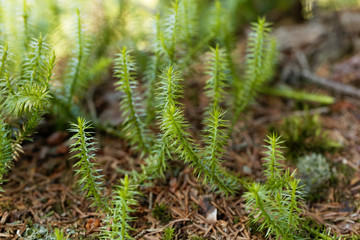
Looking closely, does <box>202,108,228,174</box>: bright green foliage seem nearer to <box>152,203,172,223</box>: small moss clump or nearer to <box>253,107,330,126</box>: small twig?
<box>152,203,172,223</box>: small moss clump

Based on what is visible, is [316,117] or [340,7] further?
[340,7]

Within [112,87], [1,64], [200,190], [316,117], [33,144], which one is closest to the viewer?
[1,64]

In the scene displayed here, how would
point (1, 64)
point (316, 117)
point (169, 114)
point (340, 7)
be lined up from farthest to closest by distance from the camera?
1. point (340, 7)
2. point (316, 117)
3. point (1, 64)
4. point (169, 114)

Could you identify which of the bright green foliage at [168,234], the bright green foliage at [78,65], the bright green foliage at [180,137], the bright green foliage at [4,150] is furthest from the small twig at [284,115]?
the bright green foliage at [4,150]

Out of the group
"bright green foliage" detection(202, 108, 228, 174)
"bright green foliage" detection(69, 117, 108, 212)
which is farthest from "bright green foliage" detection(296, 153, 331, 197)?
"bright green foliage" detection(69, 117, 108, 212)

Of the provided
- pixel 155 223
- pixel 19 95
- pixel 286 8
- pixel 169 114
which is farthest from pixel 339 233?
pixel 286 8

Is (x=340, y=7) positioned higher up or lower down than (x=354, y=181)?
higher up

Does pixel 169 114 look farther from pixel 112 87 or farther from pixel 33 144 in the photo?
pixel 112 87
